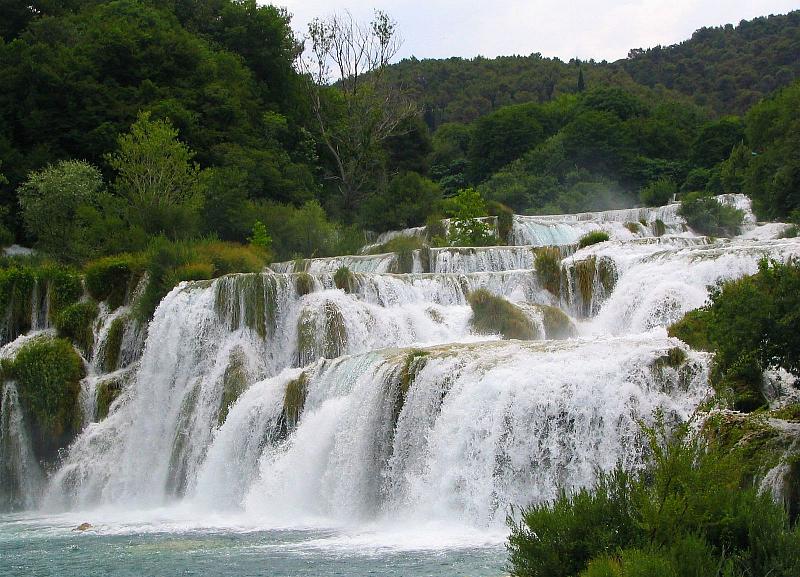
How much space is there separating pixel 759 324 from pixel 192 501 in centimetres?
1188

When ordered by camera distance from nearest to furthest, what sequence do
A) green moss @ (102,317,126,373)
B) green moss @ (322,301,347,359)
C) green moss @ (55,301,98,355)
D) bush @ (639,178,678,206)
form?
green moss @ (322,301,347,359), green moss @ (102,317,126,373), green moss @ (55,301,98,355), bush @ (639,178,678,206)

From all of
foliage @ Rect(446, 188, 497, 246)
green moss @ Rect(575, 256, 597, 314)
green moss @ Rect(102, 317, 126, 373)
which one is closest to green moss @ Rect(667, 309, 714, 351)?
green moss @ Rect(575, 256, 597, 314)

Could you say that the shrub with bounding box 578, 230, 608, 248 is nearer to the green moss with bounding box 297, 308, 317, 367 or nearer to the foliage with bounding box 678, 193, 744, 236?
the green moss with bounding box 297, 308, 317, 367

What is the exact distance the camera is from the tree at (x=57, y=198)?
32.3 meters

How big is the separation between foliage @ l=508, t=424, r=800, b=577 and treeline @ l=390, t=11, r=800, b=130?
238ft

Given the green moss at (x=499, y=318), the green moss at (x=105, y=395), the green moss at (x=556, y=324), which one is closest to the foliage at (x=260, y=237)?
the green moss at (x=105, y=395)

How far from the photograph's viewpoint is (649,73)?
92188 mm

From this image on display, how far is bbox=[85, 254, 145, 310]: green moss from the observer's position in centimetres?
2497

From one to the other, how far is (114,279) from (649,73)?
76500mm

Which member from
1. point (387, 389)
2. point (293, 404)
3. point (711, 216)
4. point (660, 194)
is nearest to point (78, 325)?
point (293, 404)

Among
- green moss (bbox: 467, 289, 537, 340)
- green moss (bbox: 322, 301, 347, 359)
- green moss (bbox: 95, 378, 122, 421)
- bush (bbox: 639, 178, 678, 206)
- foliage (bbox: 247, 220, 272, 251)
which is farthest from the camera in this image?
bush (bbox: 639, 178, 678, 206)

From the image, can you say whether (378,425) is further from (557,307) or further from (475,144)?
(475,144)

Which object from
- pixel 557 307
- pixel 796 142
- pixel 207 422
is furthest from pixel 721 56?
pixel 207 422

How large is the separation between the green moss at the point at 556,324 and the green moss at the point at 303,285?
17.8 ft
